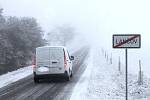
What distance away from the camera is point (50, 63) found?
2495cm

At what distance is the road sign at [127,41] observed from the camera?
1408cm

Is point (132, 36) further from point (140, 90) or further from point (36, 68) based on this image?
point (36, 68)

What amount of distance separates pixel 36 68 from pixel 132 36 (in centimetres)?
1159

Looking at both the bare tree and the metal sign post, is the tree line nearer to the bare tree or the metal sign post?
the metal sign post

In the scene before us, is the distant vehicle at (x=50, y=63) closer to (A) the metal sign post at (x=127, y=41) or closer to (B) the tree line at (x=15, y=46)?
(A) the metal sign post at (x=127, y=41)

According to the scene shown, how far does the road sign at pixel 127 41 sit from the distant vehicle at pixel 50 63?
1100 centimetres

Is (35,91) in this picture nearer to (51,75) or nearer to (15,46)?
(51,75)

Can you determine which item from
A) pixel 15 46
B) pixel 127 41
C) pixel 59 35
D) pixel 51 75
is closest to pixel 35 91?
pixel 51 75

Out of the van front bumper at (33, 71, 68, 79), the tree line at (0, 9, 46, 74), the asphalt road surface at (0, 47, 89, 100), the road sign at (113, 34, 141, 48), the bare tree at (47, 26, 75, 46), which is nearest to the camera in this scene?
the road sign at (113, 34, 141, 48)

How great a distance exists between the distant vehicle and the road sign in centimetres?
1100

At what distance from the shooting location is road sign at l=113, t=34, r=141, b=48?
1408 cm

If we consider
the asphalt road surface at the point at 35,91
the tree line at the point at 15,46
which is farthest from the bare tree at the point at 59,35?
the asphalt road surface at the point at 35,91

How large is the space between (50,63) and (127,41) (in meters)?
11.3

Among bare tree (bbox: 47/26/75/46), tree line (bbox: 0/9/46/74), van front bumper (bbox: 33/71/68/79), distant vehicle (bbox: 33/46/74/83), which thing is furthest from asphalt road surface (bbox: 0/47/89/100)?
bare tree (bbox: 47/26/75/46)
